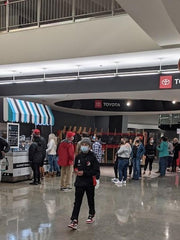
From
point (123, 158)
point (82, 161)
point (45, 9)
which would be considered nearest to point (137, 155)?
point (123, 158)

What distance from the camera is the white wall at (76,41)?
697 centimetres

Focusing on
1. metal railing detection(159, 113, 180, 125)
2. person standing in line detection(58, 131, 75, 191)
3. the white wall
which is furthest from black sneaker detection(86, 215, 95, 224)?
metal railing detection(159, 113, 180, 125)

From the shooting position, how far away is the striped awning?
10.5m

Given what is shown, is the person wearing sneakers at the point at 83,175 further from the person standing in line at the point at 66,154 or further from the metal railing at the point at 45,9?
the metal railing at the point at 45,9

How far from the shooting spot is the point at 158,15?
16.2 ft

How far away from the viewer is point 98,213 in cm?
601

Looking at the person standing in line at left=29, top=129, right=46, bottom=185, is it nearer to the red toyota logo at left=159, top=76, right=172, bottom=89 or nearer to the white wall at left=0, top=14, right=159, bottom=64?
the white wall at left=0, top=14, right=159, bottom=64

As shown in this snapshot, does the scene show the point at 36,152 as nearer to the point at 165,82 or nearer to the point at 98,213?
the point at 98,213

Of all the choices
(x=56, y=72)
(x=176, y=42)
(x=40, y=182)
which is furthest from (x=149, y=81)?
(x=40, y=182)

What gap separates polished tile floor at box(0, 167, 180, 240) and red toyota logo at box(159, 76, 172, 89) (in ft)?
9.27

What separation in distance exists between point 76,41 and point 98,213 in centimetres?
404

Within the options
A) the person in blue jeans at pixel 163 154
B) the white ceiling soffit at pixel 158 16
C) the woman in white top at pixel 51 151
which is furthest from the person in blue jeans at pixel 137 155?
the white ceiling soffit at pixel 158 16

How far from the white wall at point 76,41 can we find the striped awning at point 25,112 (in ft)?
7.53

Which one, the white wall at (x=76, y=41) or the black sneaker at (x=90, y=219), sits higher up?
the white wall at (x=76, y=41)
